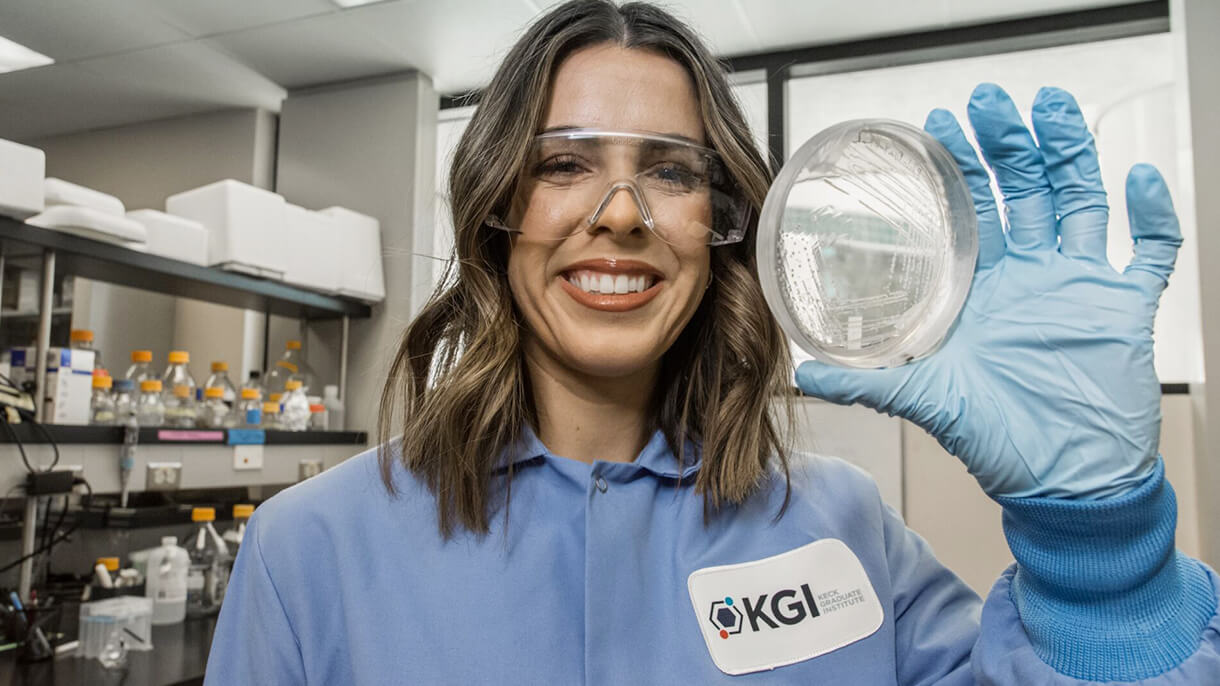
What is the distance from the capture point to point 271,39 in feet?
12.2

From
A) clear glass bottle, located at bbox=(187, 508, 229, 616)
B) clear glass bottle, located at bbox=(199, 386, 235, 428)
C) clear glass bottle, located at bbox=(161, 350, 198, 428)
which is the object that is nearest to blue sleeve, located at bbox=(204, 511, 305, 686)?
clear glass bottle, located at bbox=(187, 508, 229, 616)

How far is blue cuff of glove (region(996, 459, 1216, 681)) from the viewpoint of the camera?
2.48 feet

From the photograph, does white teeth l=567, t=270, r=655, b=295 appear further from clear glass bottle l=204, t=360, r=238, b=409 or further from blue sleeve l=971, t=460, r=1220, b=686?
clear glass bottle l=204, t=360, r=238, b=409

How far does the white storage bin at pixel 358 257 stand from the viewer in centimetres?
368

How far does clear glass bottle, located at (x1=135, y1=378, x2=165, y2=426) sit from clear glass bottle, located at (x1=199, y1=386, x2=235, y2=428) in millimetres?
213

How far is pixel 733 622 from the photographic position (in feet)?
3.23

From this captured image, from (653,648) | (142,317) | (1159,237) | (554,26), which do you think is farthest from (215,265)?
(1159,237)

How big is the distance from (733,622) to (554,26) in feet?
2.52

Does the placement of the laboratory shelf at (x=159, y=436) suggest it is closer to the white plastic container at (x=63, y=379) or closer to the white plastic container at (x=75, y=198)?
the white plastic container at (x=63, y=379)

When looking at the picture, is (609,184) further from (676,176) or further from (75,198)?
(75,198)

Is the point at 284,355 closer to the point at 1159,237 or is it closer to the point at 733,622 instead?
the point at 733,622

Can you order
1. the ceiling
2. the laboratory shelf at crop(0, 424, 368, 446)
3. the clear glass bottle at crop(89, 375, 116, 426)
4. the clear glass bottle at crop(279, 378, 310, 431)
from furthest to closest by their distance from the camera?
the clear glass bottle at crop(279, 378, 310, 431)
the ceiling
the clear glass bottle at crop(89, 375, 116, 426)
the laboratory shelf at crop(0, 424, 368, 446)

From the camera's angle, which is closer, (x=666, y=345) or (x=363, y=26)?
(x=666, y=345)

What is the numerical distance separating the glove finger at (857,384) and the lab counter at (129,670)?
190 cm
